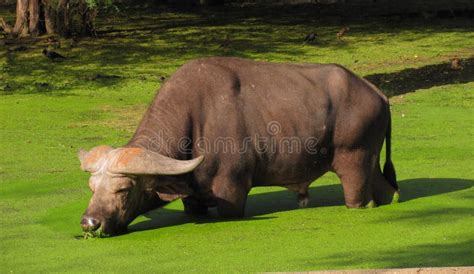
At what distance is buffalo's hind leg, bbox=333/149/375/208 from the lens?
12484 mm

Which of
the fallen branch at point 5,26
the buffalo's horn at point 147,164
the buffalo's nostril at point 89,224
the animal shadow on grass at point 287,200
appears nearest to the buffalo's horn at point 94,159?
the buffalo's horn at point 147,164

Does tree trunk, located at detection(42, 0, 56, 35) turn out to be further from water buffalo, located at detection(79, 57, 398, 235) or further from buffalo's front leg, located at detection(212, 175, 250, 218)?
buffalo's front leg, located at detection(212, 175, 250, 218)

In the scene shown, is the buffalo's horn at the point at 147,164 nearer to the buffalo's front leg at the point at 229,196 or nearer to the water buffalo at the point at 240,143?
the water buffalo at the point at 240,143

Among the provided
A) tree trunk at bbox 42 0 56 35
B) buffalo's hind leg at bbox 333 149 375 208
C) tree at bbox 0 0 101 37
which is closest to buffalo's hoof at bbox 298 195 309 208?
buffalo's hind leg at bbox 333 149 375 208

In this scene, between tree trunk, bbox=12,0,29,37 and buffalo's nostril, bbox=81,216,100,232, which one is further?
tree trunk, bbox=12,0,29,37

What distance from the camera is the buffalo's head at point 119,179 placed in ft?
37.0

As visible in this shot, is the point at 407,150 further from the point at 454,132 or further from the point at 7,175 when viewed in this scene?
the point at 7,175

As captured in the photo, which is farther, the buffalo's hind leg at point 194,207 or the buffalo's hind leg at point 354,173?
the buffalo's hind leg at point 354,173

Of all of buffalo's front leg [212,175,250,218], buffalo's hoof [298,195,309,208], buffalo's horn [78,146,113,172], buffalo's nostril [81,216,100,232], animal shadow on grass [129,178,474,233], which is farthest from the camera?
buffalo's hoof [298,195,309,208]

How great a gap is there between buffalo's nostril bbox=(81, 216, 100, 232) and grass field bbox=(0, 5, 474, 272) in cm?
14

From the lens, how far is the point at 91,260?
1045 cm

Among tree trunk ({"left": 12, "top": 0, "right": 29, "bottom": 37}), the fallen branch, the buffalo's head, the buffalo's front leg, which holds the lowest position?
the fallen branch

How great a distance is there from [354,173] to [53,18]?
16183mm

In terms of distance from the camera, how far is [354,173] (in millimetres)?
12500
